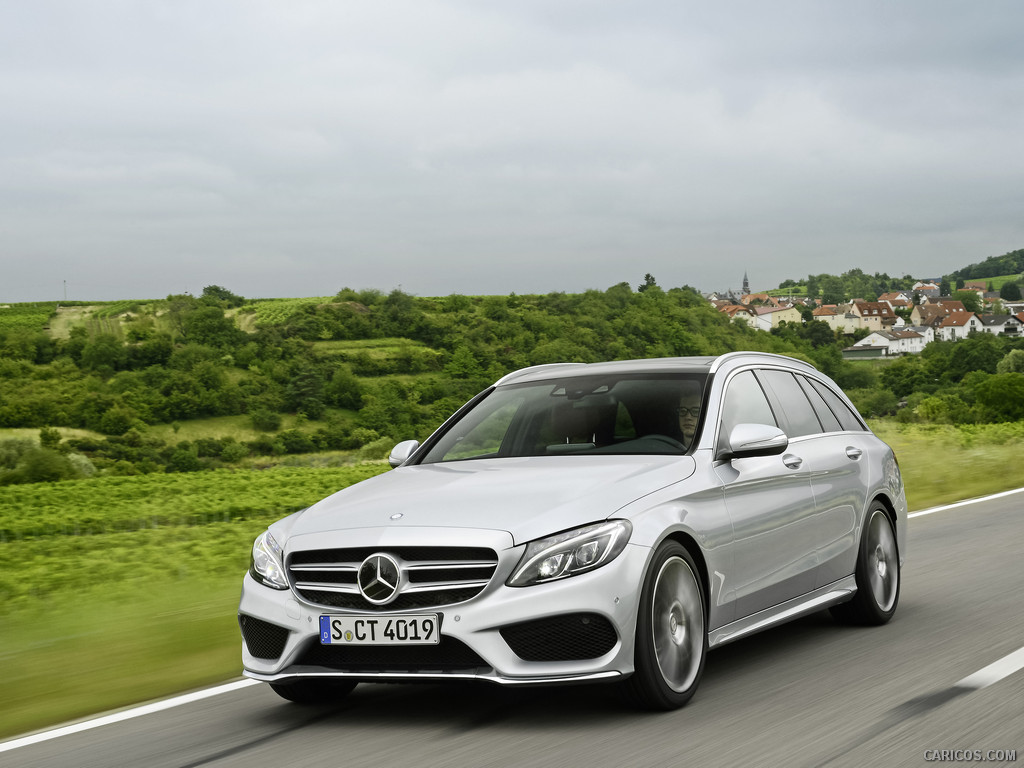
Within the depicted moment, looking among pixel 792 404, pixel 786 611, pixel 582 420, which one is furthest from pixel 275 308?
pixel 786 611

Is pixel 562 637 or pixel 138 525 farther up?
pixel 562 637

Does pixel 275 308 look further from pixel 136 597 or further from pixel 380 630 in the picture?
pixel 380 630

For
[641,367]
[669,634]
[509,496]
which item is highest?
[641,367]

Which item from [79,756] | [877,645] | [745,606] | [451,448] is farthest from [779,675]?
[79,756]

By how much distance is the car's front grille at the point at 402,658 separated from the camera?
452 cm

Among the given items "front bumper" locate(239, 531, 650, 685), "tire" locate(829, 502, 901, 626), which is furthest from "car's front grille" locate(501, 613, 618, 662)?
"tire" locate(829, 502, 901, 626)

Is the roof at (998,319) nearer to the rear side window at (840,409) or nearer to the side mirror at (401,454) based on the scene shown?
the rear side window at (840,409)

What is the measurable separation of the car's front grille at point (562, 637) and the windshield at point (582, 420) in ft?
4.25

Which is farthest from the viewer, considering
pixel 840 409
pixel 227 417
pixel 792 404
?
pixel 227 417

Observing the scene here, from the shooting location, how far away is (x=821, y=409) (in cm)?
716

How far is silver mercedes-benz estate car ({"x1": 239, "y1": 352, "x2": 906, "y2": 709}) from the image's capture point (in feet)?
14.8

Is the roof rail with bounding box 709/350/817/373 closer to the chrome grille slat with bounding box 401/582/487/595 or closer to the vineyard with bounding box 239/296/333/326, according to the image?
the chrome grille slat with bounding box 401/582/487/595

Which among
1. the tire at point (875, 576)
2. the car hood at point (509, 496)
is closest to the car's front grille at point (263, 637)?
the car hood at point (509, 496)

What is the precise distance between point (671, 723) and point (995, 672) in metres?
1.73
